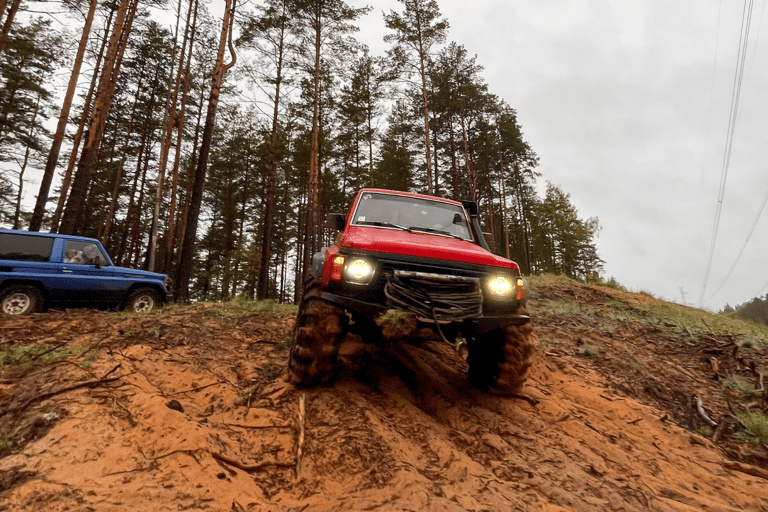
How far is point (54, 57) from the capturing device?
15.0m

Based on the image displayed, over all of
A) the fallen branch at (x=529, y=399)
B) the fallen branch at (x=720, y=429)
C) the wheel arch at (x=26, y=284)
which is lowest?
the fallen branch at (x=720, y=429)

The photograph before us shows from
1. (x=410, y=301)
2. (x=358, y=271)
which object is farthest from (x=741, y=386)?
(x=358, y=271)

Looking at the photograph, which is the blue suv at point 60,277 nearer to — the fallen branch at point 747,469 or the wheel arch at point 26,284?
the wheel arch at point 26,284

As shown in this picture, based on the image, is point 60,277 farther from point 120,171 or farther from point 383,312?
point 120,171

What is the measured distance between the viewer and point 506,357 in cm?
373

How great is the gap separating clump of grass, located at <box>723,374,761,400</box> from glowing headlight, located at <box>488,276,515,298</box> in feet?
11.9

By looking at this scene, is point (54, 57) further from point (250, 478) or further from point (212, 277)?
point (250, 478)

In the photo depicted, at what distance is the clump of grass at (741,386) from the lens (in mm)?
4262

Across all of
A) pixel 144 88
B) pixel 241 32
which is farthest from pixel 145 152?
pixel 241 32

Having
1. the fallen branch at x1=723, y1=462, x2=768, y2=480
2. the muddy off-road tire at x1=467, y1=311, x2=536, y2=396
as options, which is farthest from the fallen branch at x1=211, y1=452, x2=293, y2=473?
the fallen branch at x1=723, y1=462, x2=768, y2=480

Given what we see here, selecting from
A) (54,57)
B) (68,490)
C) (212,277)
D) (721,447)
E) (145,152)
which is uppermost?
(54,57)

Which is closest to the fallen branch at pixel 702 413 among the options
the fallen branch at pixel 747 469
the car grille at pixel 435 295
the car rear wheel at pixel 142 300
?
the fallen branch at pixel 747 469

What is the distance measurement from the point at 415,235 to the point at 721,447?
3.70 m

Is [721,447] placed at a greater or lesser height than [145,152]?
lesser
